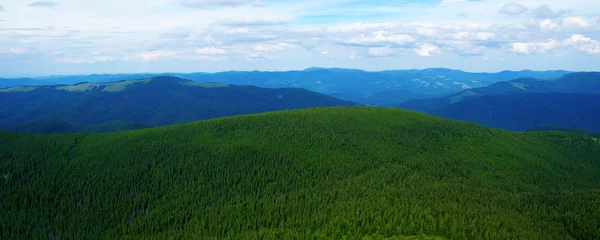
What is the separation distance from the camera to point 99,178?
13012 centimetres

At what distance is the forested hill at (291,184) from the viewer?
294 feet

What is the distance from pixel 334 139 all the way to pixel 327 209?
6077 cm

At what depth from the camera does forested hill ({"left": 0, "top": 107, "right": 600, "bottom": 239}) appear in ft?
294

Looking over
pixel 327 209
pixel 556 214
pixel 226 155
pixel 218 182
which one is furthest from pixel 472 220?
pixel 226 155

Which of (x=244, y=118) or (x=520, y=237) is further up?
(x=244, y=118)

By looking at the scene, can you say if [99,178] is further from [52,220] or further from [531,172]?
[531,172]

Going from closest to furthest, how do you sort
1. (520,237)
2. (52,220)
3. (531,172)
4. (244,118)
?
(520,237)
(52,220)
(531,172)
(244,118)

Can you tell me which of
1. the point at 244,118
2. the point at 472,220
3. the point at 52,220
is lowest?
the point at 52,220

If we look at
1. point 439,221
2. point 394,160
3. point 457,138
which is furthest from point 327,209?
point 457,138

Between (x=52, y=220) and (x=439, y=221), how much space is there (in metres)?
104

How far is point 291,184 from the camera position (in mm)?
123250

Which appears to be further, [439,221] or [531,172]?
[531,172]

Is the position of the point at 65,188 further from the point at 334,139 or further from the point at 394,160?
the point at 394,160

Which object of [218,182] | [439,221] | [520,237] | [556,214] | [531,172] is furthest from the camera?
[531,172]
